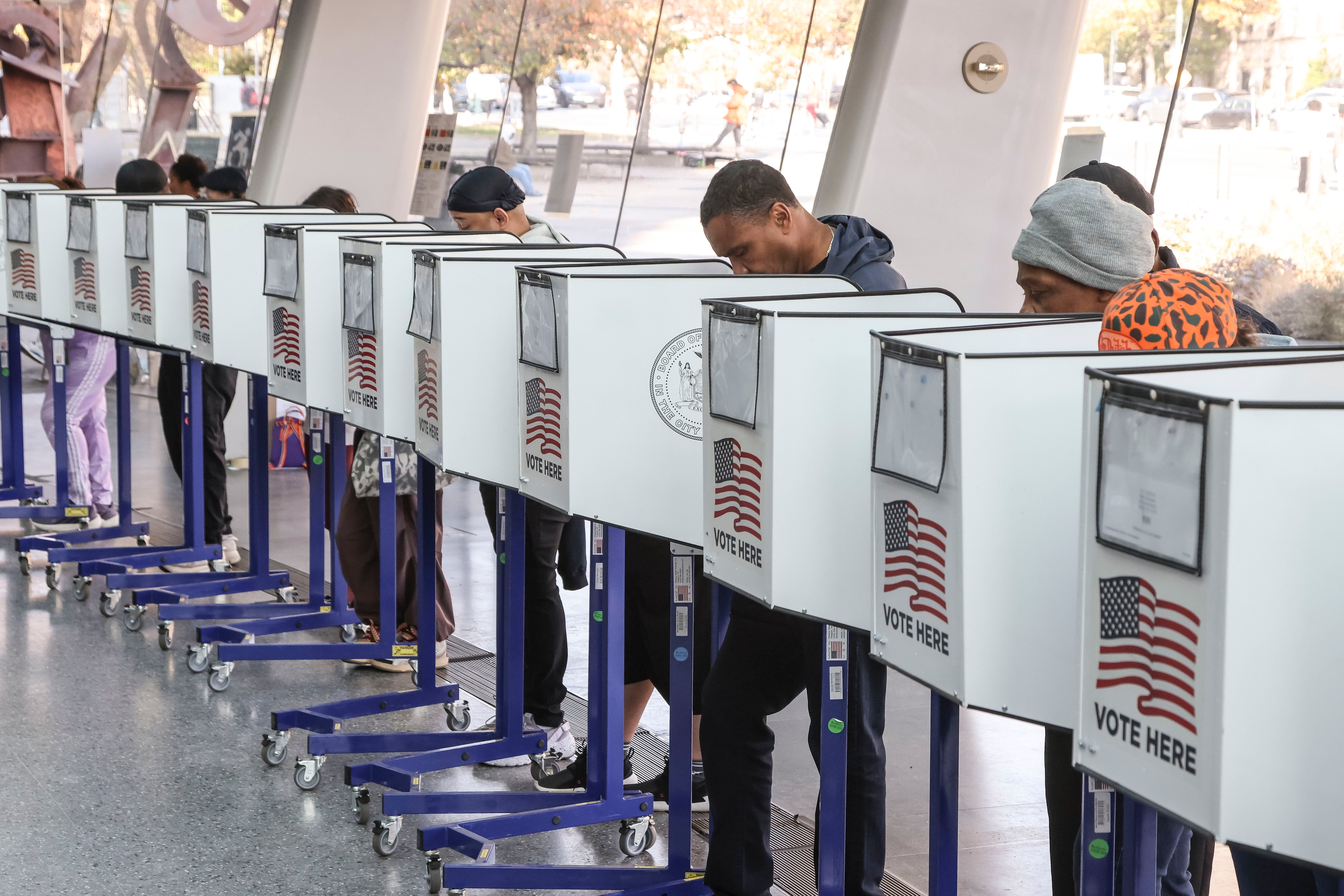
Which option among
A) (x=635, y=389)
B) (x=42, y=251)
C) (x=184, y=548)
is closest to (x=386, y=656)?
(x=184, y=548)

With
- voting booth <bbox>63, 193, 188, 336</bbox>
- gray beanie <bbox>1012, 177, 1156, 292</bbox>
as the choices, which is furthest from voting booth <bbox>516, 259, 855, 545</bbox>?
voting booth <bbox>63, 193, 188, 336</bbox>

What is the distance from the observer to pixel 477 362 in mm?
2861

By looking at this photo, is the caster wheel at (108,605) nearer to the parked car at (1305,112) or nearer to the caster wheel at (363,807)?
the caster wheel at (363,807)

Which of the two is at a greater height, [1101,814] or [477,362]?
[477,362]

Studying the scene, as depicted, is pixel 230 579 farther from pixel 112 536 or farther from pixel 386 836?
pixel 386 836

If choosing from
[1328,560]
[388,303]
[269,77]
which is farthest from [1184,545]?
[269,77]

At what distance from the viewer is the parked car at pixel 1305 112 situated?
479 centimetres

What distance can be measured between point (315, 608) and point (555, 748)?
4.61 ft

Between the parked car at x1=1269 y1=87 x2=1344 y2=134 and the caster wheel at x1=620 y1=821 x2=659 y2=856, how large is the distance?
320 centimetres

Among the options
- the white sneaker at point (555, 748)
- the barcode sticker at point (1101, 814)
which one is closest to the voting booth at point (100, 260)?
the white sneaker at point (555, 748)

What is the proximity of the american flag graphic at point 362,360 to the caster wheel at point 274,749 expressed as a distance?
3.37ft

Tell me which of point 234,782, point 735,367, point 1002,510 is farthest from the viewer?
point 234,782

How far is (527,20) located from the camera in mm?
8805

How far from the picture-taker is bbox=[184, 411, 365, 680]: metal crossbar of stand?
4516mm
